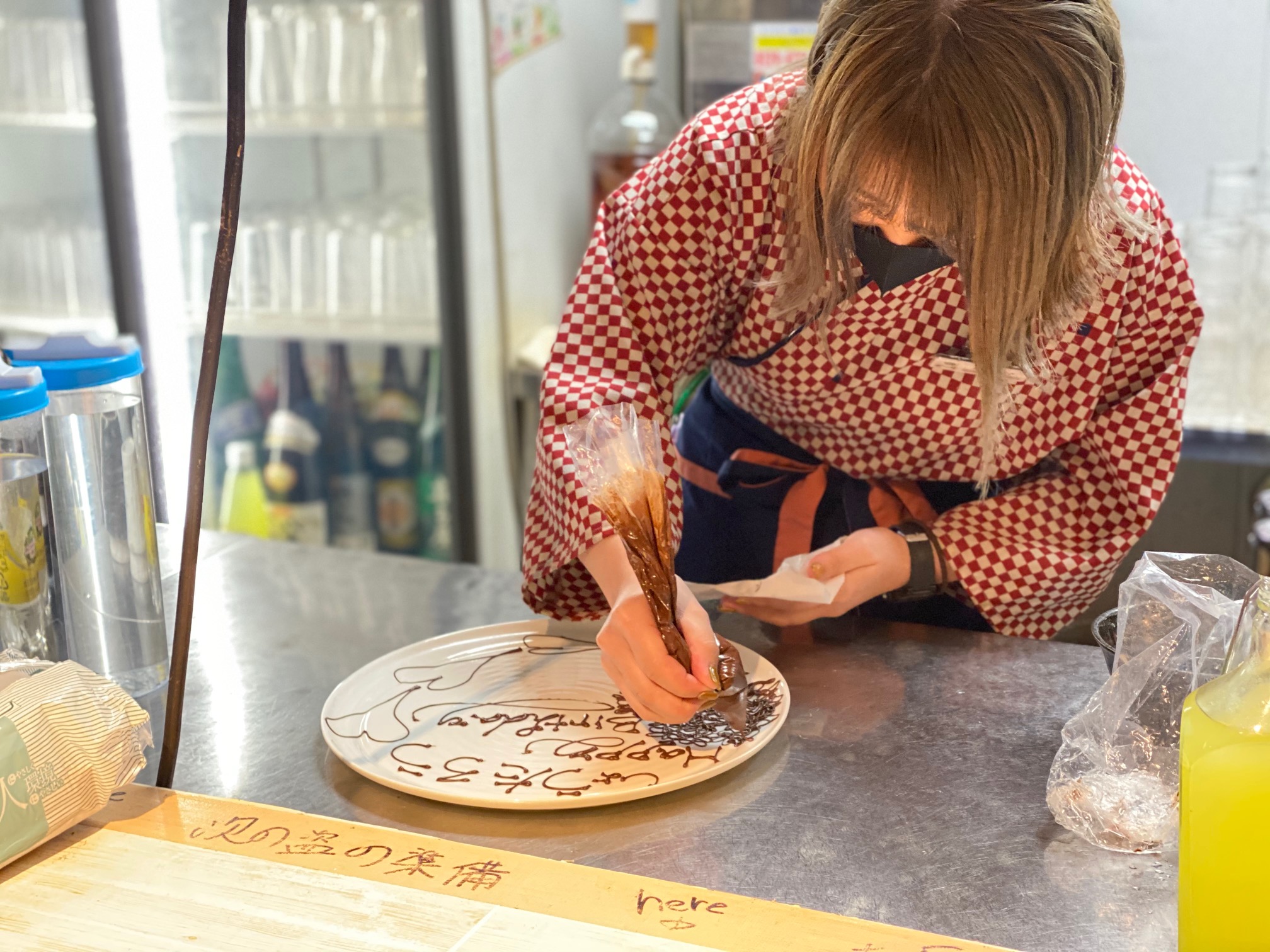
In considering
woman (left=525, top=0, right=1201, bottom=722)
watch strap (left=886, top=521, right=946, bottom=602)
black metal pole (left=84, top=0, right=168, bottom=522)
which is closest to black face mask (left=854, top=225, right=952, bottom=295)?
woman (left=525, top=0, right=1201, bottom=722)

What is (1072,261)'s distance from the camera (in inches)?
38.8

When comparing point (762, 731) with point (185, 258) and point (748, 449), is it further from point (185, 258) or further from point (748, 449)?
point (185, 258)

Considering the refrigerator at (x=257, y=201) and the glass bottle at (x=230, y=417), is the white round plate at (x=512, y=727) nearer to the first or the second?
the refrigerator at (x=257, y=201)

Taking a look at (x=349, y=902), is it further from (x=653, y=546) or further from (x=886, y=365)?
(x=886, y=365)

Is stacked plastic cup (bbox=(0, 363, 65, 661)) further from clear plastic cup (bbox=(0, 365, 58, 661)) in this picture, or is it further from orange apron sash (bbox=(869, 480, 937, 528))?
orange apron sash (bbox=(869, 480, 937, 528))

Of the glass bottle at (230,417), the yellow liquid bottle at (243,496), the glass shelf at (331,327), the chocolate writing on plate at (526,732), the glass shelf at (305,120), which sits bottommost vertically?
the yellow liquid bottle at (243,496)

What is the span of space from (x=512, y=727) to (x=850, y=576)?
34cm

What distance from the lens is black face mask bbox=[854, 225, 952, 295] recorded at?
1.04 m

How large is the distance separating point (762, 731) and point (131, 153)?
2146mm

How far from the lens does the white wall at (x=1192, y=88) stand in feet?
7.34

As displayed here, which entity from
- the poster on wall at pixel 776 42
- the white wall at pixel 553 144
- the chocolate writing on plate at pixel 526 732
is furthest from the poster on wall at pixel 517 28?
the chocolate writing on plate at pixel 526 732

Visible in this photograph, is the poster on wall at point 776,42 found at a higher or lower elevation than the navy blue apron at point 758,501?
higher

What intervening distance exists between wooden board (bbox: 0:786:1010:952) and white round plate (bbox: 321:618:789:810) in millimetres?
85

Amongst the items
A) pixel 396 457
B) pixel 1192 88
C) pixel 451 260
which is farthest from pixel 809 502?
pixel 396 457
